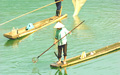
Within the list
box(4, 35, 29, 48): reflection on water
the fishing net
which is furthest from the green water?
the fishing net

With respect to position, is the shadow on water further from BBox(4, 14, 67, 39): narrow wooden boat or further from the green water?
BBox(4, 14, 67, 39): narrow wooden boat

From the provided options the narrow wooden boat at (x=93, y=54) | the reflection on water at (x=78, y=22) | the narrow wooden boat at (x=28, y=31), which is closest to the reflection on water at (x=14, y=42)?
the narrow wooden boat at (x=28, y=31)

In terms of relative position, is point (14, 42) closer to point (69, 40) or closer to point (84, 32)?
point (69, 40)

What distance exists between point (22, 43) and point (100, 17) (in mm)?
4373

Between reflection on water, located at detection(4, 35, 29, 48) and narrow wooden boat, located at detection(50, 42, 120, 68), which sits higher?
reflection on water, located at detection(4, 35, 29, 48)

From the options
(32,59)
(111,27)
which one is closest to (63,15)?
(111,27)

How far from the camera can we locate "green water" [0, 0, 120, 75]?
8.12 meters

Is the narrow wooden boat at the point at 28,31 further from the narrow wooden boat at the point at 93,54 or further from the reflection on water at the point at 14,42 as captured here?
the narrow wooden boat at the point at 93,54

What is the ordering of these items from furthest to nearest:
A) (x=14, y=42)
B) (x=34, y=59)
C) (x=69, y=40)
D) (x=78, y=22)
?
(x=78, y=22) → (x=14, y=42) → (x=69, y=40) → (x=34, y=59)

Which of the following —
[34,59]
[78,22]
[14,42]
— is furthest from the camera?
[78,22]

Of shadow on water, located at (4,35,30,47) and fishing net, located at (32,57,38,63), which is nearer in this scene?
fishing net, located at (32,57,38,63)

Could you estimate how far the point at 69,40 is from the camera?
1052 cm

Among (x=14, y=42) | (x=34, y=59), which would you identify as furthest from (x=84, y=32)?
(x=34, y=59)

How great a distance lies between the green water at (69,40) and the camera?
812 centimetres
